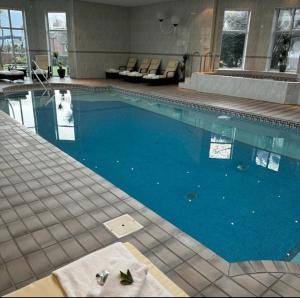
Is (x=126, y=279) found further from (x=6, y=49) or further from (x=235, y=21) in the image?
(x=6, y=49)

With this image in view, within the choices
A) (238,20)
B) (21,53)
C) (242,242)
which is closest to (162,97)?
(238,20)

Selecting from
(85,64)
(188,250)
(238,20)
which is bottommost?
(188,250)

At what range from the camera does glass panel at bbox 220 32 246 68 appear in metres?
9.24

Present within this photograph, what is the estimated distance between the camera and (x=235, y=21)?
29.8 ft

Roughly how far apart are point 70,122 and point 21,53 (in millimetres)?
6899

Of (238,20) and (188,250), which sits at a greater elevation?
(238,20)

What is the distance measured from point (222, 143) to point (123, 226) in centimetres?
330

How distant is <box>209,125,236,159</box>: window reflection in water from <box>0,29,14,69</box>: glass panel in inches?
356

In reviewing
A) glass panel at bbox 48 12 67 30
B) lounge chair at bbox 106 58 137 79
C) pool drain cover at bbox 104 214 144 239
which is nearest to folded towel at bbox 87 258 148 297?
pool drain cover at bbox 104 214 144 239

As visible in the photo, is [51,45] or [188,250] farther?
[51,45]

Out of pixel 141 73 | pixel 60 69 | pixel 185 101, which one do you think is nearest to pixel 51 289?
pixel 185 101

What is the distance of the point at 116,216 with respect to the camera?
228cm

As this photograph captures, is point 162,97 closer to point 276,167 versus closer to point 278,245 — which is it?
point 276,167

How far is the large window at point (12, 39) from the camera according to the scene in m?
10.5
